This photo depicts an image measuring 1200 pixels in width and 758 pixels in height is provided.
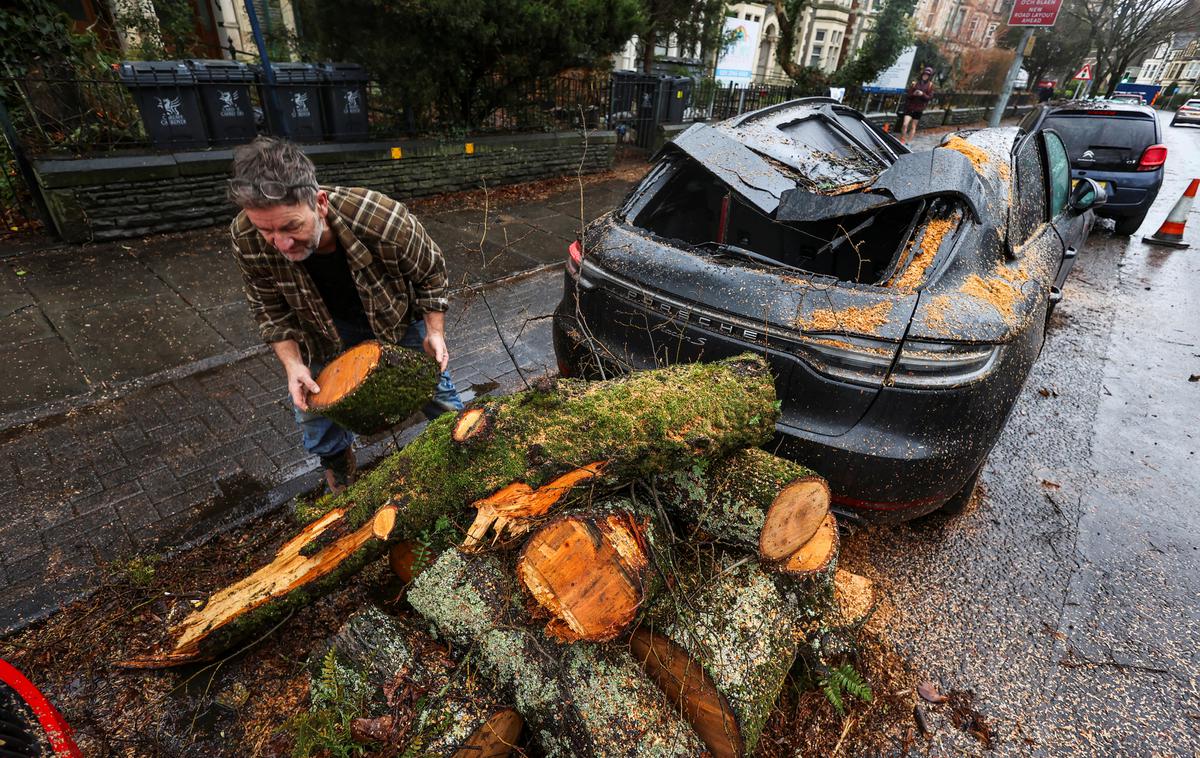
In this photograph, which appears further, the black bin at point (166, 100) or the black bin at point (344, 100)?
the black bin at point (344, 100)

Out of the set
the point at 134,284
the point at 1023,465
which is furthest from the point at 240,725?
the point at 134,284

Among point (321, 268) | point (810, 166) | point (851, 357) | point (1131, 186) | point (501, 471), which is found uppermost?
point (810, 166)

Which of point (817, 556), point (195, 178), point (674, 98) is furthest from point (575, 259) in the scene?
point (674, 98)

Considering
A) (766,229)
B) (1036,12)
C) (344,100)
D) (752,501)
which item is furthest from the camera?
(1036,12)

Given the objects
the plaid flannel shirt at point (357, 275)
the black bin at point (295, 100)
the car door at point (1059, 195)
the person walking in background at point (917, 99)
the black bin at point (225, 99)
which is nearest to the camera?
the plaid flannel shirt at point (357, 275)

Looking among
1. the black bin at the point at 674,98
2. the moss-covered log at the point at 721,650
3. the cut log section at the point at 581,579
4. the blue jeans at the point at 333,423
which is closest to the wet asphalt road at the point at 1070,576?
the moss-covered log at the point at 721,650

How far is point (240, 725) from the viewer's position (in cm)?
196

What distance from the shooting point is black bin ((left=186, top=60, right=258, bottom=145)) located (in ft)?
19.5

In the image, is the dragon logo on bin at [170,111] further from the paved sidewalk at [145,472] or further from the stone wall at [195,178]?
the paved sidewalk at [145,472]

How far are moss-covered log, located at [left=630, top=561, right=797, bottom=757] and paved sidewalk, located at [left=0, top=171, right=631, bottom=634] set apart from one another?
1.34 meters

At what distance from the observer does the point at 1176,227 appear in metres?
8.03

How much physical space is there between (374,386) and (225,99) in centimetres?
602

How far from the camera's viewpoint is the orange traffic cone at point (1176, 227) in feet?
26.1

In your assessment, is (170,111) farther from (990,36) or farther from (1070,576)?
(990,36)
